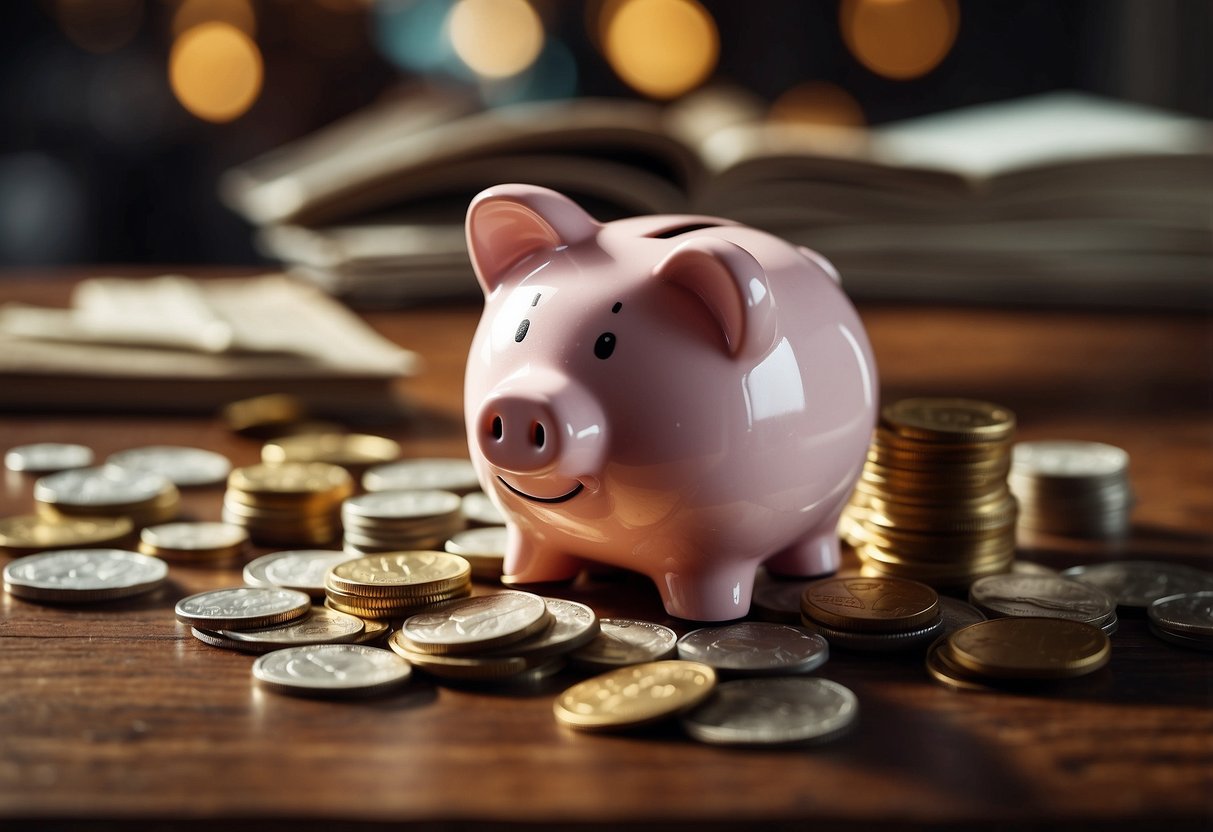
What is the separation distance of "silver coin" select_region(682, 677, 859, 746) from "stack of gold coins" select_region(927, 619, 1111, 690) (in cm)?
8

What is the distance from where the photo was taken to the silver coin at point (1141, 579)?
0.99 m

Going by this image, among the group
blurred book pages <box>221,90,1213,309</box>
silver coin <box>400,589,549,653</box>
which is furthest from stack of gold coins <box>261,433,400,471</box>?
blurred book pages <box>221,90,1213,309</box>

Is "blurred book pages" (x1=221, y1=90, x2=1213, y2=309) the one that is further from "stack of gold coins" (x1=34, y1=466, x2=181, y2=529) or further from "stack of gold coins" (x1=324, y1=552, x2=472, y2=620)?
"stack of gold coins" (x1=324, y1=552, x2=472, y2=620)

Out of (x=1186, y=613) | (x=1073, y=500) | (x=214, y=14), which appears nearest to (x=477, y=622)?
(x=1186, y=613)

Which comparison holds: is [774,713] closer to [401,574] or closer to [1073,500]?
[401,574]

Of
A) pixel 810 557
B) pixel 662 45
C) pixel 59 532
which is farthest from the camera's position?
pixel 662 45

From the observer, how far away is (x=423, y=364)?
6.36ft

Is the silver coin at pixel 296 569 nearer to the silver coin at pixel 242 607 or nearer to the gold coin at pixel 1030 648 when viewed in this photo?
the silver coin at pixel 242 607

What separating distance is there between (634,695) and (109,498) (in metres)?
0.64

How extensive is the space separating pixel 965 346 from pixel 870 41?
10.2 ft

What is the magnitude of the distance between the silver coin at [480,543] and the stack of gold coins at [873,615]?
26cm

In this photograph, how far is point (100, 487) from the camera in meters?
1.25

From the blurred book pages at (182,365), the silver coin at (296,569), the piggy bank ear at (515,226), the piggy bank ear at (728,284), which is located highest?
the piggy bank ear at (515,226)

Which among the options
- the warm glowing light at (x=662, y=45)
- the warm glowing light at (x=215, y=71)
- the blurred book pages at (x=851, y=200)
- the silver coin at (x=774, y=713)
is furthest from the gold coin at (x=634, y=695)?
the warm glowing light at (x=215, y=71)
